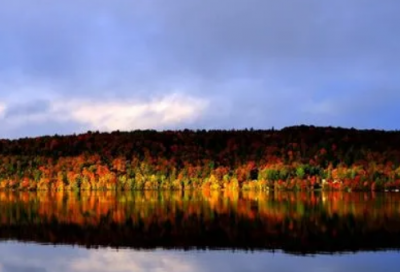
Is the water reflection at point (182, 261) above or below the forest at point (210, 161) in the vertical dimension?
below

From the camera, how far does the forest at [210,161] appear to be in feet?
531

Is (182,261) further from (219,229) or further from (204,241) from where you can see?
(219,229)

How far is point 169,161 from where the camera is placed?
183 m

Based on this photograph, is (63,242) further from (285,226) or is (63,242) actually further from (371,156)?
(371,156)

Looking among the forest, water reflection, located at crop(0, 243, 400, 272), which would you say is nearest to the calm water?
water reflection, located at crop(0, 243, 400, 272)

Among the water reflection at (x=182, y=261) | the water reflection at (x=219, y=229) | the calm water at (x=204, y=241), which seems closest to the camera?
the water reflection at (x=182, y=261)

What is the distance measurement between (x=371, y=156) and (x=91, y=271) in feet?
428

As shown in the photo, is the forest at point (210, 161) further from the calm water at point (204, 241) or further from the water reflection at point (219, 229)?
the calm water at point (204, 241)

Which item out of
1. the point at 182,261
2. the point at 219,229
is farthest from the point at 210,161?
the point at 182,261

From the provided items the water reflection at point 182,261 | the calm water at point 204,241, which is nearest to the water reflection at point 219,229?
the calm water at point 204,241

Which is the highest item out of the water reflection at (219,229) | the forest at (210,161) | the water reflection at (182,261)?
the forest at (210,161)

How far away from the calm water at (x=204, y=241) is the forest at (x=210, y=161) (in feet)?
297

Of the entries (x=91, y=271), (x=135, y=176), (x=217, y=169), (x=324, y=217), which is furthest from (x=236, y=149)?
(x=91, y=271)

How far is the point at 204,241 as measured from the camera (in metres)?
49.7
